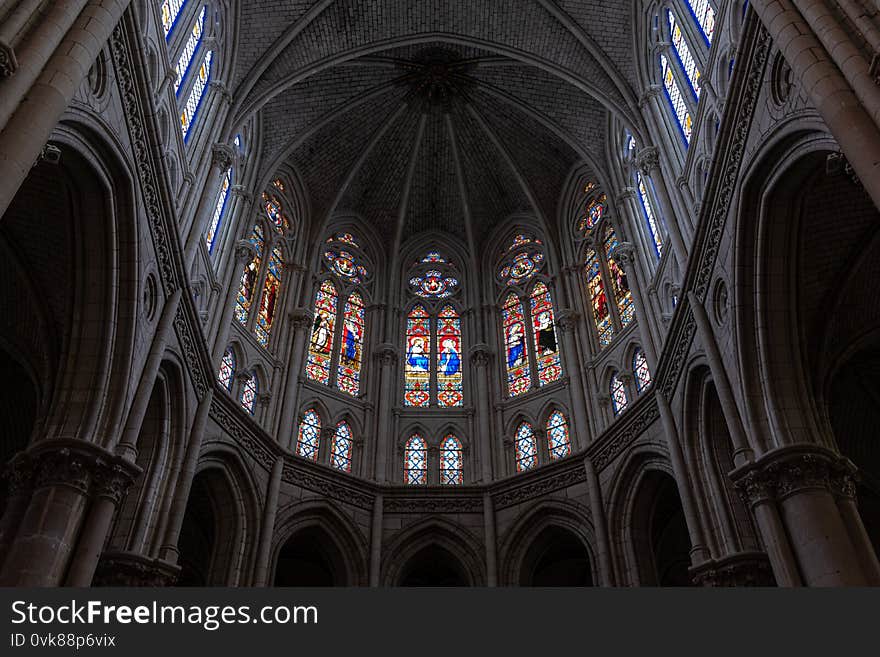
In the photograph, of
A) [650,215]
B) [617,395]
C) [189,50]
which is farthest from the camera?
[617,395]

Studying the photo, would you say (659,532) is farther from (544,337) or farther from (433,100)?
(433,100)

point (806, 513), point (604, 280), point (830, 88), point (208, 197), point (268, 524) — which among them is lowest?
point (806, 513)

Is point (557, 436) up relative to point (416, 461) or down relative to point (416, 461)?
up

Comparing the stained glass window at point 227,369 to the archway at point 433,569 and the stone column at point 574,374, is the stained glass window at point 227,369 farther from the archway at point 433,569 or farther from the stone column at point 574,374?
the stone column at point 574,374

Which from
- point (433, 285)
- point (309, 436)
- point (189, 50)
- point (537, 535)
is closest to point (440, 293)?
point (433, 285)

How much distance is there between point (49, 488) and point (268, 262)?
12.4 meters

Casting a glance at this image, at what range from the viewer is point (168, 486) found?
1409 cm

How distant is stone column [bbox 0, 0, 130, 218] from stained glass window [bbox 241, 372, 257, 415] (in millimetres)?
11008

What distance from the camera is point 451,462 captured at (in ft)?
70.9

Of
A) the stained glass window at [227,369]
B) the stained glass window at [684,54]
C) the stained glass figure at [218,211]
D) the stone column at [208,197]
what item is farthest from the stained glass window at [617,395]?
the stone column at [208,197]

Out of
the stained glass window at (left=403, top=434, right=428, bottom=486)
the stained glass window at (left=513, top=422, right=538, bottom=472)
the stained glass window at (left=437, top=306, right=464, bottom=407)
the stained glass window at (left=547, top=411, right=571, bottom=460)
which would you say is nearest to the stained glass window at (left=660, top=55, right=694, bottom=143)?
the stained glass window at (left=547, top=411, right=571, bottom=460)

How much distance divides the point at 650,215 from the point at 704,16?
17.8 ft

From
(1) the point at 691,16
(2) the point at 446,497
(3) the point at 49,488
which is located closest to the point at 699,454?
(2) the point at 446,497

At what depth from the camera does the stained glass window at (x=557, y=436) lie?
20562mm
